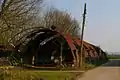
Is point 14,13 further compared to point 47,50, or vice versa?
point 47,50

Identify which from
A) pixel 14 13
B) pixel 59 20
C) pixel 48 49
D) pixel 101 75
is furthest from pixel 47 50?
pixel 59 20

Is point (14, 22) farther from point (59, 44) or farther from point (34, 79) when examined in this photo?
point (34, 79)

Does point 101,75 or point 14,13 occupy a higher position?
point 14,13

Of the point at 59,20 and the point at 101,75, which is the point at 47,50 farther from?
the point at 59,20

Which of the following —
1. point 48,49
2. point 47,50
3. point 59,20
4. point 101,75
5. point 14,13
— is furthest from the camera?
point 59,20

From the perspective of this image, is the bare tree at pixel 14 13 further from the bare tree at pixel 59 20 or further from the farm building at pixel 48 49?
the bare tree at pixel 59 20

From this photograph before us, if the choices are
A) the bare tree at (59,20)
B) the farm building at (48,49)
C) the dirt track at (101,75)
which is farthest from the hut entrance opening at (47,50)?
the bare tree at (59,20)

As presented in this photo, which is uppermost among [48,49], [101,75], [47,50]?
[48,49]

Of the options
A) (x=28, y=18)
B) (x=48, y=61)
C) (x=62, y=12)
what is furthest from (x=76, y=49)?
(x=62, y=12)

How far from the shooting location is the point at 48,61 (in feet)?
168

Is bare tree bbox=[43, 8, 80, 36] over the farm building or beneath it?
over

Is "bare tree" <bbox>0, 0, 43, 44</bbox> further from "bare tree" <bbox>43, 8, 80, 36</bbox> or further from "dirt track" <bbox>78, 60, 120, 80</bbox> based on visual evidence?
"bare tree" <bbox>43, 8, 80, 36</bbox>

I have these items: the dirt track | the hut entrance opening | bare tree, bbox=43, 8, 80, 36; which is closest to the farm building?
the hut entrance opening

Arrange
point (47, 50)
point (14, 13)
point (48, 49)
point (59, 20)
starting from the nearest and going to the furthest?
point (14, 13) < point (48, 49) < point (47, 50) < point (59, 20)
